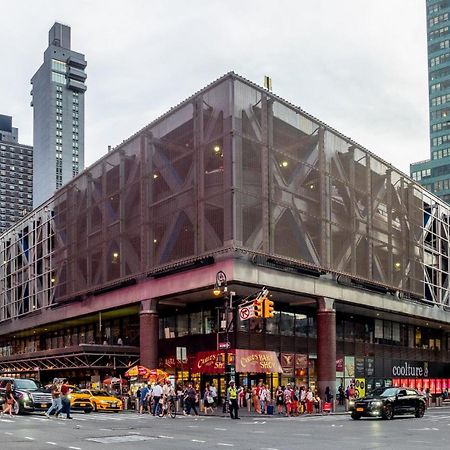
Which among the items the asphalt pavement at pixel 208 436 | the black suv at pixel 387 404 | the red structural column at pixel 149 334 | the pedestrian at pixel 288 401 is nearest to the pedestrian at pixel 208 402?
the pedestrian at pixel 288 401

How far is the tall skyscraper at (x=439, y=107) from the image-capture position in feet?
543

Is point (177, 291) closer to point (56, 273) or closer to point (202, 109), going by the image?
point (202, 109)

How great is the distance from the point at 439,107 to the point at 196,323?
416 ft

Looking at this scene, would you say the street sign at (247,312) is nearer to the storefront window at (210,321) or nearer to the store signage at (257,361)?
the store signage at (257,361)

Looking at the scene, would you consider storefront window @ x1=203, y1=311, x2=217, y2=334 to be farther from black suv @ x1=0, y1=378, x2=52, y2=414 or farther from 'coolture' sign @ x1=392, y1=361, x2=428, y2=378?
'coolture' sign @ x1=392, y1=361, x2=428, y2=378

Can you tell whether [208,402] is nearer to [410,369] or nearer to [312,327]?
[312,327]

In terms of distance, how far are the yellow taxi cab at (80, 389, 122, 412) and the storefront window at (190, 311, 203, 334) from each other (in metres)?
14.1

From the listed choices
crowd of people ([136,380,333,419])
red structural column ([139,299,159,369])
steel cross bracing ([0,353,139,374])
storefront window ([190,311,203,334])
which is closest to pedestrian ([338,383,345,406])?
crowd of people ([136,380,333,419])

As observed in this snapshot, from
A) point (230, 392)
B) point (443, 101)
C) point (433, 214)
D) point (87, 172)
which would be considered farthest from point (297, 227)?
point (443, 101)

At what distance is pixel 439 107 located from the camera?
6629 inches

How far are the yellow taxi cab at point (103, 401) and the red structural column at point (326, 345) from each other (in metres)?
17.7

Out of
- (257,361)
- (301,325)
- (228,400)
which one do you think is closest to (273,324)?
(301,325)

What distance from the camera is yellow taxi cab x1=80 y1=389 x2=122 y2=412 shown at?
43062 millimetres

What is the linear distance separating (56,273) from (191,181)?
27.4 m
